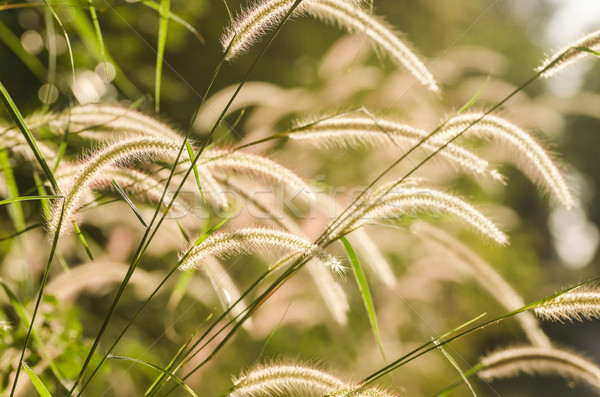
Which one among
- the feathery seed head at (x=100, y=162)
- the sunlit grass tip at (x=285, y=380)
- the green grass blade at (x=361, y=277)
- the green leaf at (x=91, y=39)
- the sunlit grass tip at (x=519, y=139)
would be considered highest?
the green leaf at (x=91, y=39)

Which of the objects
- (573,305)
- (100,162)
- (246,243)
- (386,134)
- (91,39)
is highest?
(91,39)

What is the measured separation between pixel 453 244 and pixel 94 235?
2.36m

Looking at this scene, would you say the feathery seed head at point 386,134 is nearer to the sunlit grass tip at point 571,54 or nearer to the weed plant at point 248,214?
the weed plant at point 248,214

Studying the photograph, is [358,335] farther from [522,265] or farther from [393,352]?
[522,265]

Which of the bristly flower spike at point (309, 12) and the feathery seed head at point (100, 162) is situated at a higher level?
the bristly flower spike at point (309, 12)

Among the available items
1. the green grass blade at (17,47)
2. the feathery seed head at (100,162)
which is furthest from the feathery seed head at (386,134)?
the green grass blade at (17,47)

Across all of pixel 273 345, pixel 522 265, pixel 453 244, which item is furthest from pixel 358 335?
pixel 522 265

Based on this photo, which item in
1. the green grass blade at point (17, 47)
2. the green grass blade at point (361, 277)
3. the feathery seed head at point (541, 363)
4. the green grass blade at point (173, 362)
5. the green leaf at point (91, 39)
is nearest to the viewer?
the green grass blade at point (173, 362)

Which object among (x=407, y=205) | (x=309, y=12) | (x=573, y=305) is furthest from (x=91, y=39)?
(x=573, y=305)

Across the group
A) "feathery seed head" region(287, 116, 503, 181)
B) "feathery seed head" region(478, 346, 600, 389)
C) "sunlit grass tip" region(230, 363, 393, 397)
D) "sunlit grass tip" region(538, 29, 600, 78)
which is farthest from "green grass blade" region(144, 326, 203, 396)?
"sunlit grass tip" region(538, 29, 600, 78)

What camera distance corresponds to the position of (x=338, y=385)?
92 centimetres

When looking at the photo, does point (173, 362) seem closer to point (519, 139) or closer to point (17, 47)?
point (519, 139)

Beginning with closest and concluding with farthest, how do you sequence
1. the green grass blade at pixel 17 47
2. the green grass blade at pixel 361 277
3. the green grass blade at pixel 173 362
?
1. the green grass blade at pixel 173 362
2. the green grass blade at pixel 361 277
3. the green grass blade at pixel 17 47

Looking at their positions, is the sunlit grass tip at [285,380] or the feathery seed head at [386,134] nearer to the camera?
the sunlit grass tip at [285,380]
